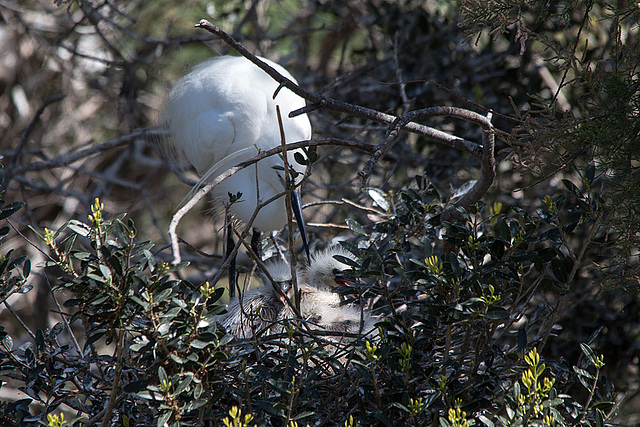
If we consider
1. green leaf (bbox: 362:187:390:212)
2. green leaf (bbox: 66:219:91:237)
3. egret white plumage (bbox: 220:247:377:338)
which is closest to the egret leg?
egret white plumage (bbox: 220:247:377:338)

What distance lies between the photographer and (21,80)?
3760mm

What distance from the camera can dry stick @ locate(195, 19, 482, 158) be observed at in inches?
37.7

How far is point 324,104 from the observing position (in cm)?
108

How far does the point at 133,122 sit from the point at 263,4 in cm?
131

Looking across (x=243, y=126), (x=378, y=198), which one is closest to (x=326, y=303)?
(x=378, y=198)

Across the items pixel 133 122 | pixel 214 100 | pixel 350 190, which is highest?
pixel 133 122

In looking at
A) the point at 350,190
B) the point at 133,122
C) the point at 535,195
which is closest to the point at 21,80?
the point at 133,122

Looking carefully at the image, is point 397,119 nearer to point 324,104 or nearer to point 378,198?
point 324,104

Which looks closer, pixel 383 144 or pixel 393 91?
pixel 383 144

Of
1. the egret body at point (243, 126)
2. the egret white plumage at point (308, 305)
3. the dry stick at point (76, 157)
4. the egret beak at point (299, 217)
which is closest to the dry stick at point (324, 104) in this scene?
the egret white plumage at point (308, 305)

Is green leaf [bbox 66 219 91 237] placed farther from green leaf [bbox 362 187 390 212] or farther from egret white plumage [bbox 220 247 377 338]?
green leaf [bbox 362 187 390 212]

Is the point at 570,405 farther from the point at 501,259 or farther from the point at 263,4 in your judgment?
the point at 263,4

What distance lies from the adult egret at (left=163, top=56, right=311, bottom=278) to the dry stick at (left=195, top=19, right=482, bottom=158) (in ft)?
2.97

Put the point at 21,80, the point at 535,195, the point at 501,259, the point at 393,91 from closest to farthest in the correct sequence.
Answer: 1. the point at 501,259
2. the point at 535,195
3. the point at 393,91
4. the point at 21,80
